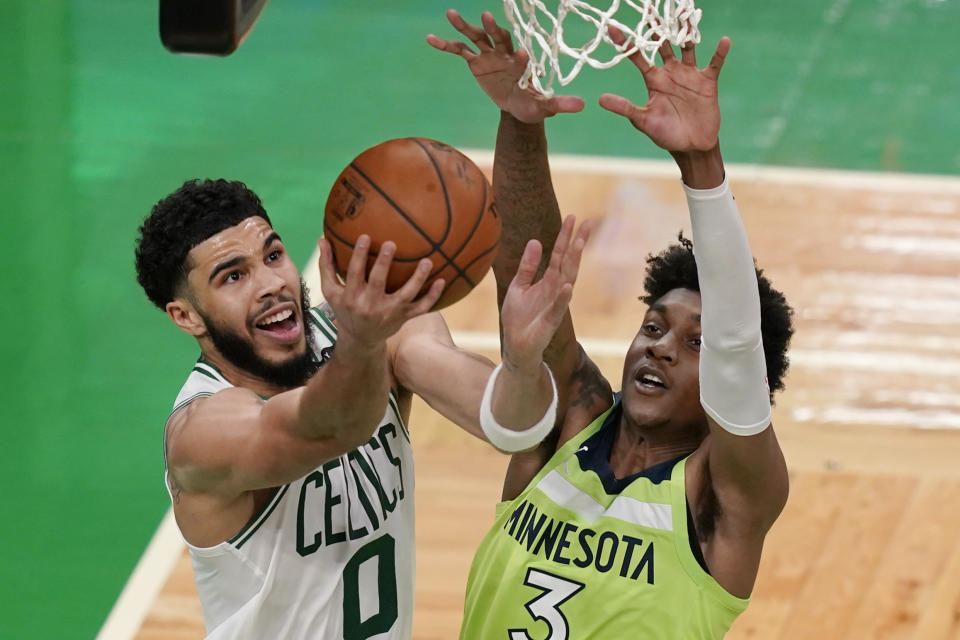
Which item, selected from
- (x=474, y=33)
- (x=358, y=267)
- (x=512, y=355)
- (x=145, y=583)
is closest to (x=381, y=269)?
(x=358, y=267)

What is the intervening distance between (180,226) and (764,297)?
1.44 metres

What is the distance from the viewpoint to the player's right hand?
96.6 inches

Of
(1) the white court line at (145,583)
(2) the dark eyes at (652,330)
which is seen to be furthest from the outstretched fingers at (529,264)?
(1) the white court line at (145,583)

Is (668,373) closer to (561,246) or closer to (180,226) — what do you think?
(561,246)

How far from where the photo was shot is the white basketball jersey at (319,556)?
3162mm

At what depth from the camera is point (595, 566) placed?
3.16m

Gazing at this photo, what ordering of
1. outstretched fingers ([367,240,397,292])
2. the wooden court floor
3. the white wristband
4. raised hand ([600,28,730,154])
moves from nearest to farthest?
outstretched fingers ([367,240,397,292])
raised hand ([600,28,730,154])
the white wristband
the wooden court floor

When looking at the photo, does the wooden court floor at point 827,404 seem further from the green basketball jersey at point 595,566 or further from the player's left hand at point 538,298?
the player's left hand at point 538,298

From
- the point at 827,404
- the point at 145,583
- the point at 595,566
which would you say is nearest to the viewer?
the point at 595,566

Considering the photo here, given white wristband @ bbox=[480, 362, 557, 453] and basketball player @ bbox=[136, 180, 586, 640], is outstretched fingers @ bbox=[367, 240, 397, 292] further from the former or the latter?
white wristband @ bbox=[480, 362, 557, 453]

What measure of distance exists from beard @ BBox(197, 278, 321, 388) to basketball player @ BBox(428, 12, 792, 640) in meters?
0.55

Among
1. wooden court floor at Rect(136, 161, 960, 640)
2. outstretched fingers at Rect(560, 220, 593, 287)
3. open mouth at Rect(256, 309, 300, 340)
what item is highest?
outstretched fingers at Rect(560, 220, 593, 287)

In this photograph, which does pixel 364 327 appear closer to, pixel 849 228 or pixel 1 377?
pixel 1 377

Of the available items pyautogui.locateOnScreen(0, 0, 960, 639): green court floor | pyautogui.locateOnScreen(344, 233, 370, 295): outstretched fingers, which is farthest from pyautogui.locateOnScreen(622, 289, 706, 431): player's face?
pyautogui.locateOnScreen(0, 0, 960, 639): green court floor
